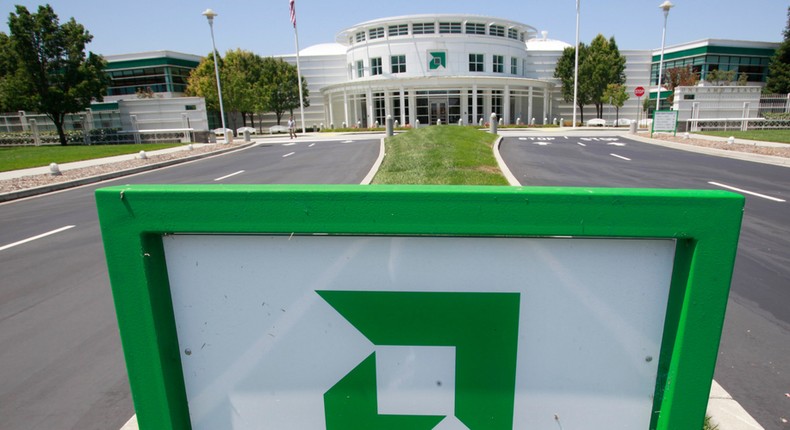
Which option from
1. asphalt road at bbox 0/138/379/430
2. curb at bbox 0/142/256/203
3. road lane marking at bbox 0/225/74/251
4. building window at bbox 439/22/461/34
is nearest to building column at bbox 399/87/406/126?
building window at bbox 439/22/461/34

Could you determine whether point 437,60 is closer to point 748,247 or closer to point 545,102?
point 545,102

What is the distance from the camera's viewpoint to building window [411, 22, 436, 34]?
153 feet

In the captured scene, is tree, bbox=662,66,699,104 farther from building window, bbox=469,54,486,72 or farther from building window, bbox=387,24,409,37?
building window, bbox=387,24,409,37

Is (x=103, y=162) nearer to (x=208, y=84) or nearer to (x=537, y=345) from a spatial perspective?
(x=537, y=345)

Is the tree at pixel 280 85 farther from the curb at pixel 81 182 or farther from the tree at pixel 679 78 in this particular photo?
the tree at pixel 679 78

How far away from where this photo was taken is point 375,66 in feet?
159

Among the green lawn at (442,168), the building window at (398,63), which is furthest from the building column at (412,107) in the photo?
the green lawn at (442,168)

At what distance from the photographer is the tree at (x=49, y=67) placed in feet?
106

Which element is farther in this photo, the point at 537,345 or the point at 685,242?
the point at 537,345

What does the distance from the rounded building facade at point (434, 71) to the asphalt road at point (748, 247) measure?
3100cm

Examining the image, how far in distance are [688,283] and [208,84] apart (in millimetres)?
52592

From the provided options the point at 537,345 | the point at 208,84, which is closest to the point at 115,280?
the point at 537,345

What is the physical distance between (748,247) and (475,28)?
46.6 metres

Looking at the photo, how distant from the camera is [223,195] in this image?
124 centimetres
